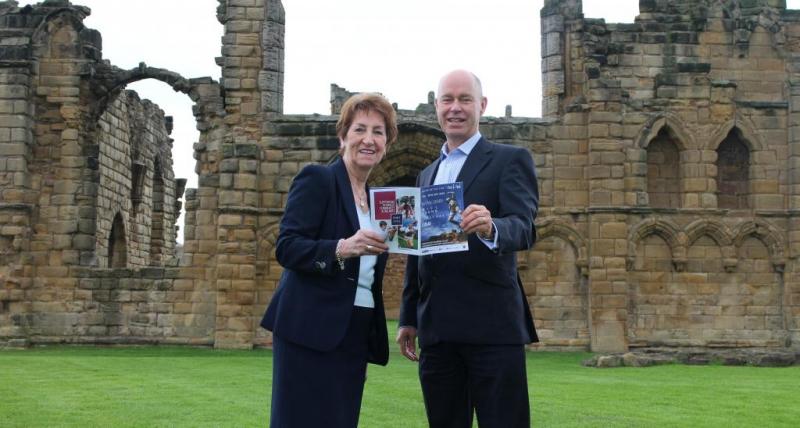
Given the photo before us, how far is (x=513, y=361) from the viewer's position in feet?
Result: 14.3

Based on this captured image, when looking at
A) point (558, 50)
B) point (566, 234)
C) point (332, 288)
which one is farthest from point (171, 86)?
point (332, 288)

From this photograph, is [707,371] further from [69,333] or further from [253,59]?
[69,333]

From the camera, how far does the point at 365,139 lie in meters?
4.43

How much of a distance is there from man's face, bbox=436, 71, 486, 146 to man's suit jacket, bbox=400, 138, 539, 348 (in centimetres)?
14

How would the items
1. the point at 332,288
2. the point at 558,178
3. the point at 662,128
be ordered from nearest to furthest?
1. the point at 332,288
2. the point at 558,178
3. the point at 662,128

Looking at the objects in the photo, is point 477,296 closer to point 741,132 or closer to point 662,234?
point 662,234

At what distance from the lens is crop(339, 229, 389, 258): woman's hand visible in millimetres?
4160

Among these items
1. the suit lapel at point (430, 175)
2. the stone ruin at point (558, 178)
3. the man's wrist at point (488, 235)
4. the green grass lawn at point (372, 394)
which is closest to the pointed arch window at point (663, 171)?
the stone ruin at point (558, 178)

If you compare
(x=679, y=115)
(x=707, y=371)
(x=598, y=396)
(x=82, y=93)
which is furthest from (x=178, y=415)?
(x=679, y=115)

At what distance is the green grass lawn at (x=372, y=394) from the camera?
802 centimetres

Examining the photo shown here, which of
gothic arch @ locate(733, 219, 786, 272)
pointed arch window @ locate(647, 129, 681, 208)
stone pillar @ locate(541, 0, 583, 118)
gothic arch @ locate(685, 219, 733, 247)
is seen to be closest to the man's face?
stone pillar @ locate(541, 0, 583, 118)

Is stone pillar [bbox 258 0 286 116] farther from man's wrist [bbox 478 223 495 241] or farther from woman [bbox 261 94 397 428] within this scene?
man's wrist [bbox 478 223 495 241]

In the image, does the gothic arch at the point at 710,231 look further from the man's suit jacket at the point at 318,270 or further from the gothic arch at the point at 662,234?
the man's suit jacket at the point at 318,270

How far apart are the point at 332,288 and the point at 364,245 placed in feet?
0.96
